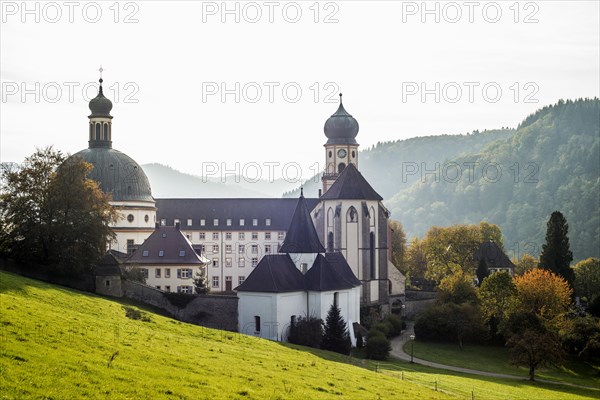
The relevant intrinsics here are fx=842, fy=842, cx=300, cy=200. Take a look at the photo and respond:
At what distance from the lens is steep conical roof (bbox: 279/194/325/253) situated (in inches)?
2532

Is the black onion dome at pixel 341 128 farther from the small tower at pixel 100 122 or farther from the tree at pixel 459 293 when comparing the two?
the tree at pixel 459 293

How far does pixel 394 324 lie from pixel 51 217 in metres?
29.9

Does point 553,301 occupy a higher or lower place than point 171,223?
lower

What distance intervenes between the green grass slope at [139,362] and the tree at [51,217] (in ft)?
37.3

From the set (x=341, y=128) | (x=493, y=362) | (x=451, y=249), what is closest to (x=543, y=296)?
(x=493, y=362)

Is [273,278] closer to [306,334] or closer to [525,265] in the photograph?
[306,334]

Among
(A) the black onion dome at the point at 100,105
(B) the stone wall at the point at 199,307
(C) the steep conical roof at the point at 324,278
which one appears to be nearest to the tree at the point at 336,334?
(C) the steep conical roof at the point at 324,278

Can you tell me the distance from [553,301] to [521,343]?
12.8 meters

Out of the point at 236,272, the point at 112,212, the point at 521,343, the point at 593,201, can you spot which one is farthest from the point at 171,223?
the point at 593,201

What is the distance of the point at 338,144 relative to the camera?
99562 mm

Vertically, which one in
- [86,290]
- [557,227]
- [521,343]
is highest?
[557,227]

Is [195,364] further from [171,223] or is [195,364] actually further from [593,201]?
[593,201]

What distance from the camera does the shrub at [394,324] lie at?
70.2 metres

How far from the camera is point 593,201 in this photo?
588 ft
